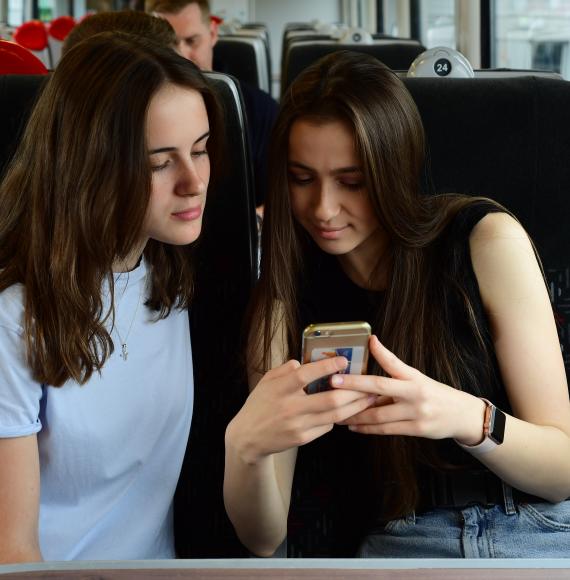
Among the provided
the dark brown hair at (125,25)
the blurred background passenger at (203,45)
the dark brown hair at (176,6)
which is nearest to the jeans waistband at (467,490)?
the dark brown hair at (125,25)

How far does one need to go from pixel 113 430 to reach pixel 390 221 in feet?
1.36

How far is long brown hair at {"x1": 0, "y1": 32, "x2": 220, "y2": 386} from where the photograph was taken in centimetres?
99

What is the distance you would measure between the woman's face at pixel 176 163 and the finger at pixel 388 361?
0.96 ft

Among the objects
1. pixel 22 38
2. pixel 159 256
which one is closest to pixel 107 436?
pixel 159 256

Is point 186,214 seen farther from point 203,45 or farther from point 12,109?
point 203,45

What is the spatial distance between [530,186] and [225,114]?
42 centimetres

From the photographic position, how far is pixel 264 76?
4.30m

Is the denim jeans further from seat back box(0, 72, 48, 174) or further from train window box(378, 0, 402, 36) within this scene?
train window box(378, 0, 402, 36)

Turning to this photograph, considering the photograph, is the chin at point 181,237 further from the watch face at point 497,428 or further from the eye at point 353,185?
the watch face at point 497,428

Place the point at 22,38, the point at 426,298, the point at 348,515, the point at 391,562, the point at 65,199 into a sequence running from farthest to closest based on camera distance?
the point at 22,38 < the point at 348,515 < the point at 426,298 < the point at 65,199 < the point at 391,562

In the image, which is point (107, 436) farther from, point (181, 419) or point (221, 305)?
point (221, 305)

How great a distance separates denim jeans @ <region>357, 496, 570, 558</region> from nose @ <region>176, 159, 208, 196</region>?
0.48 m

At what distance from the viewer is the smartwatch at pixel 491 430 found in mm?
986

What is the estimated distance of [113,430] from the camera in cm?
108
